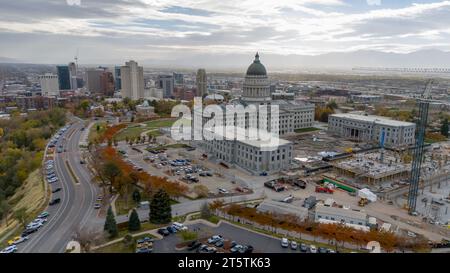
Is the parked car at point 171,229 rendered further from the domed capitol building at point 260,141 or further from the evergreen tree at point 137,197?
the domed capitol building at point 260,141

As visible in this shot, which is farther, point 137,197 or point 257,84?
point 257,84

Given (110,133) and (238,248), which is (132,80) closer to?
(110,133)

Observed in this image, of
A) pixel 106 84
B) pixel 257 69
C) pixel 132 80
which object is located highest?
pixel 257 69

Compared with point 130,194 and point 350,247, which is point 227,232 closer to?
point 350,247

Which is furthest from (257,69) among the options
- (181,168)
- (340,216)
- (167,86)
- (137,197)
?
(167,86)

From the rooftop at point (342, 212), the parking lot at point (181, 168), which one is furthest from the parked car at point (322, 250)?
the parking lot at point (181, 168)
